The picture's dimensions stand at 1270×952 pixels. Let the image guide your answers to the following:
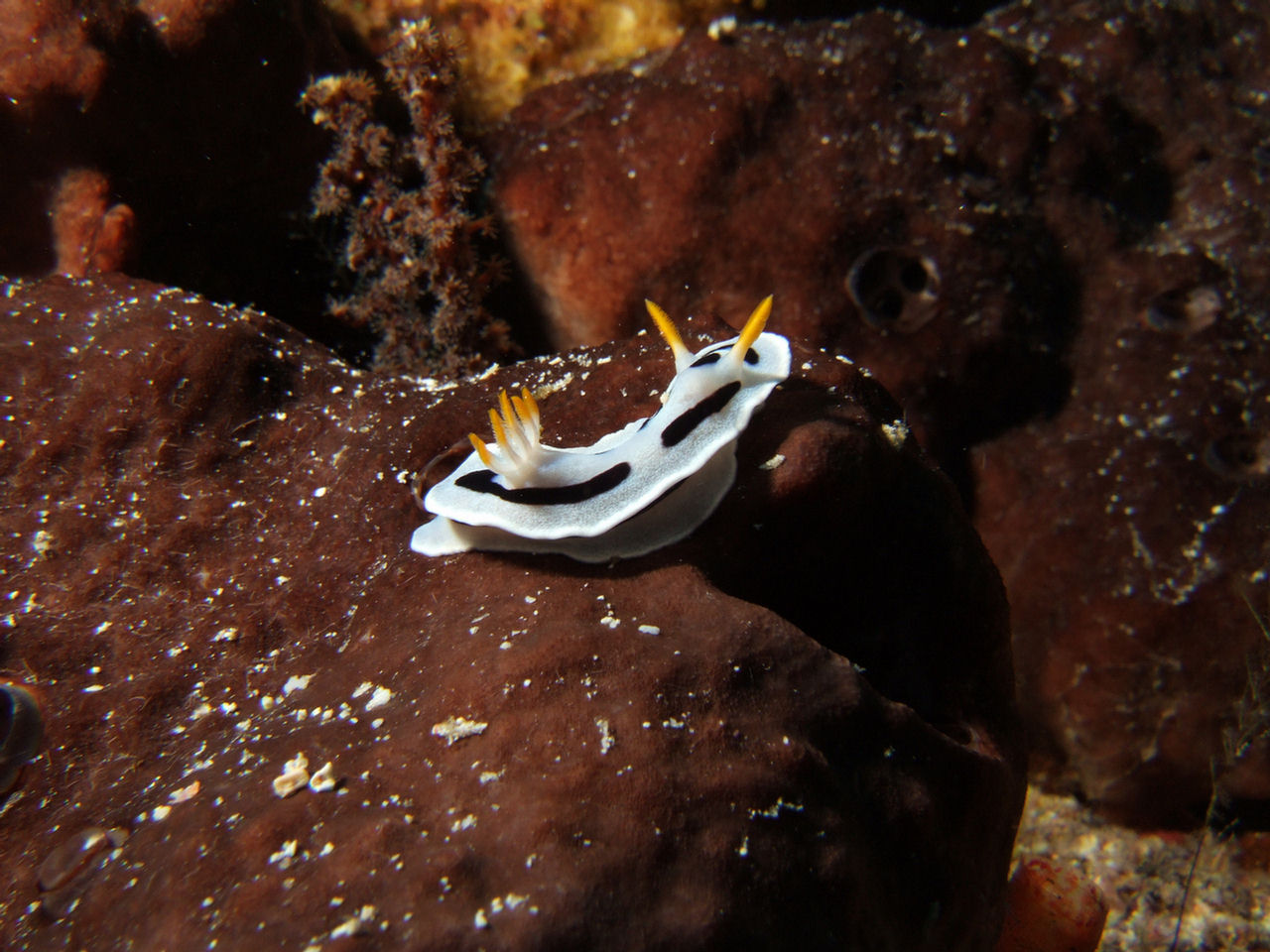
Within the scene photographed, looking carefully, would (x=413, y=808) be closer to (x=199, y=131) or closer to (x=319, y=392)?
(x=319, y=392)

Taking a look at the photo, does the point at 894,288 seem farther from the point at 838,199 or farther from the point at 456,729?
the point at 456,729

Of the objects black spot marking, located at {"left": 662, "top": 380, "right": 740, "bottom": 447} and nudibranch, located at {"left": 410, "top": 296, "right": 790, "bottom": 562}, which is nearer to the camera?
nudibranch, located at {"left": 410, "top": 296, "right": 790, "bottom": 562}

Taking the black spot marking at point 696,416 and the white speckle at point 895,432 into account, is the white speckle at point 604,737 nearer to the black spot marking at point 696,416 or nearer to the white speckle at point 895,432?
the black spot marking at point 696,416

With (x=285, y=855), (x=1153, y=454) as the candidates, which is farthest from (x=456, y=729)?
(x=1153, y=454)

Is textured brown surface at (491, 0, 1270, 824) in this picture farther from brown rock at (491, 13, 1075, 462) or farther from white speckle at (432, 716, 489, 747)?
white speckle at (432, 716, 489, 747)

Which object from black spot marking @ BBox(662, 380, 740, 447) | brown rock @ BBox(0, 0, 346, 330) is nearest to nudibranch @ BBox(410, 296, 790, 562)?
black spot marking @ BBox(662, 380, 740, 447)

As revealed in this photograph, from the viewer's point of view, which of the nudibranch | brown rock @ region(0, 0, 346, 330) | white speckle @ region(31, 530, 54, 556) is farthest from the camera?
brown rock @ region(0, 0, 346, 330)
